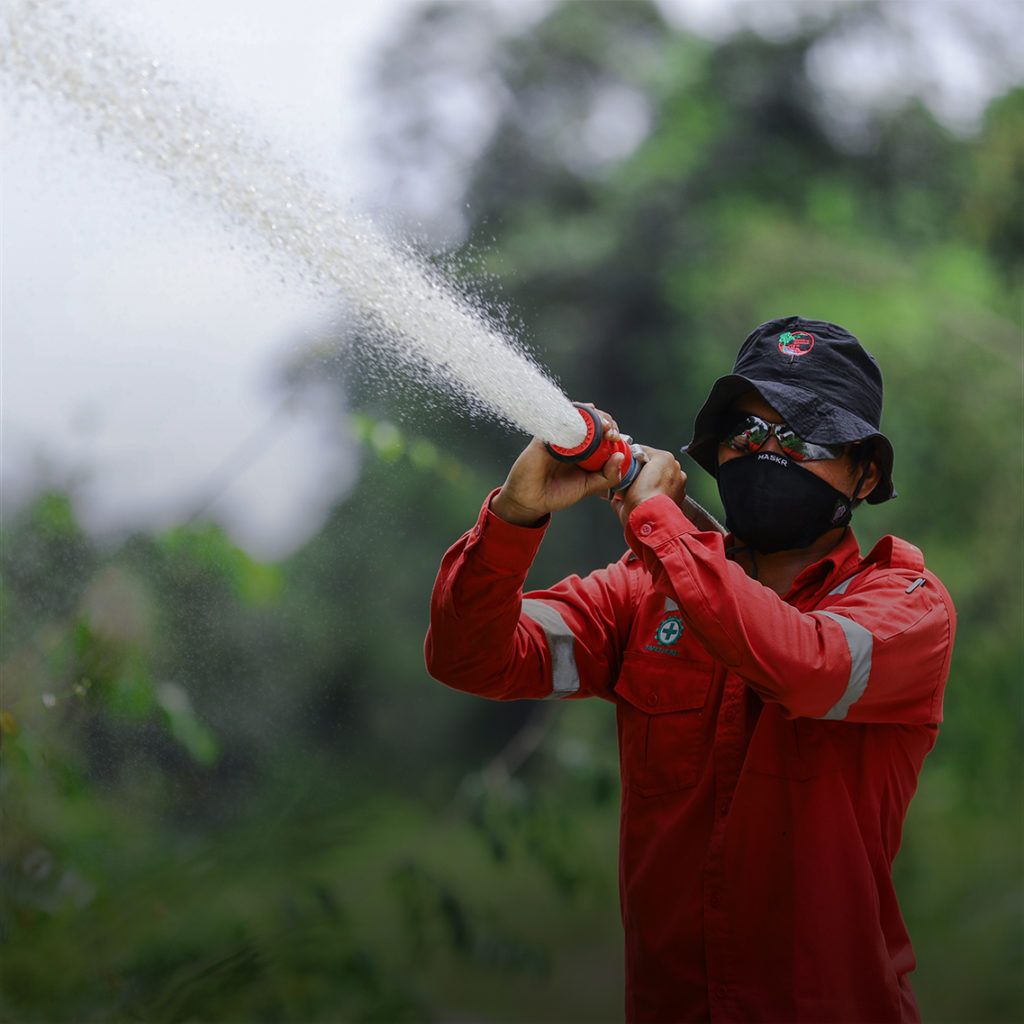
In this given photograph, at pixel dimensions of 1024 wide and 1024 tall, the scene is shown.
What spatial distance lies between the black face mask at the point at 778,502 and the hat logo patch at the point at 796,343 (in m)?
0.22

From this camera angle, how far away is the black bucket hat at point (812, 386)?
209 centimetres

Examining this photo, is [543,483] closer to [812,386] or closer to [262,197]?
[812,386]

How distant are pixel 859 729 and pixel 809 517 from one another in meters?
0.43

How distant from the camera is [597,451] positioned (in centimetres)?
201

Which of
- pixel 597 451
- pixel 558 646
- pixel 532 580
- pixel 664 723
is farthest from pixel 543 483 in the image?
pixel 532 580

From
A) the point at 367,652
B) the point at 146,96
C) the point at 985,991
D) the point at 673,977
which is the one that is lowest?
the point at 985,991

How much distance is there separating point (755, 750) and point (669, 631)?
0.33 m

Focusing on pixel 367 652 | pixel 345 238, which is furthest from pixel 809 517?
pixel 367 652

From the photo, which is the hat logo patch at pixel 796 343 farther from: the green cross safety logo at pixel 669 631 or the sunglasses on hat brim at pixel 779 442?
the green cross safety logo at pixel 669 631

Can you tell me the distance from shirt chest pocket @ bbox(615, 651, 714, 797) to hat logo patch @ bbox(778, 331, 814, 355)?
25.8 inches

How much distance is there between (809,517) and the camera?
214 centimetres

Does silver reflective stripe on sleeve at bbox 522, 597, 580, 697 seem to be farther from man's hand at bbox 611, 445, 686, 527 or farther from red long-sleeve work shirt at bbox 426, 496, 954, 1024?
man's hand at bbox 611, 445, 686, 527

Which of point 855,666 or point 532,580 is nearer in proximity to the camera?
point 855,666

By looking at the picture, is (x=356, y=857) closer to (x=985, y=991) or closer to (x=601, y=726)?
(x=601, y=726)
